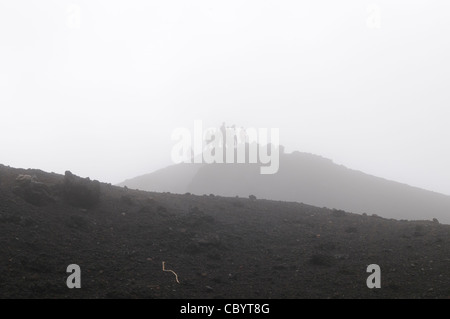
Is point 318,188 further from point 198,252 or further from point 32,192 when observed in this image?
point 32,192

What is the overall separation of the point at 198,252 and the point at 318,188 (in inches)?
2226

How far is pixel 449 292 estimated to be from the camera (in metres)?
11.0

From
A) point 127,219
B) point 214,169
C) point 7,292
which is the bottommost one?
point 7,292

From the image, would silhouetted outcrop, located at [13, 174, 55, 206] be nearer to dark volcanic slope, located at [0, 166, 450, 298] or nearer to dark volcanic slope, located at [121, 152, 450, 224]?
dark volcanic slope, located at [0, 166, 450, 298]

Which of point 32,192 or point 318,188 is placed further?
point 318,188

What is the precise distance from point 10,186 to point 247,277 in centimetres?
1317

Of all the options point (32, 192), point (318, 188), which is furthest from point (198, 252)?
point (318, 188)

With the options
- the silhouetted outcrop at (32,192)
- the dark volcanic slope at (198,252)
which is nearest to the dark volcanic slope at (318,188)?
the dark volcanic slope at (198,252)

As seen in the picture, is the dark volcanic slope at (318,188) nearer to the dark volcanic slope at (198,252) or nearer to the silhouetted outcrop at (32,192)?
the dark volcanic slope at (198,252)

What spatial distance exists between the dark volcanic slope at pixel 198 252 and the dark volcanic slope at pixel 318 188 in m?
44.5

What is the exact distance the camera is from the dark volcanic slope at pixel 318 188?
64250 millimetres

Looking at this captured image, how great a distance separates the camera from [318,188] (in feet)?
227
